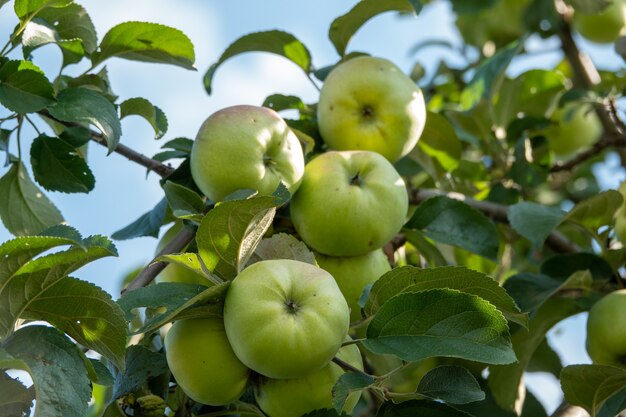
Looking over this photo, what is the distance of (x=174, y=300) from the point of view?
118 centimetres

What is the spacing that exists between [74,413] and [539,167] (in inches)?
63.9

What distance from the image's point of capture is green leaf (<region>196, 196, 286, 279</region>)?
1194 mm

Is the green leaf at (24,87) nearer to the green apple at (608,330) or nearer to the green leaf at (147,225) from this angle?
the green leaf at (147,225)

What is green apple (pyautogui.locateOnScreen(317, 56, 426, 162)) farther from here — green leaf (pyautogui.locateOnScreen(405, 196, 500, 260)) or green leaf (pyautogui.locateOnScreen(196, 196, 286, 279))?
green leaf (pyautogui.locateOnScreen(196, 196, 286, 279))

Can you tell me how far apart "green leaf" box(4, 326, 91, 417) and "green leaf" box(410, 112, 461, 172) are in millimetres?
1087

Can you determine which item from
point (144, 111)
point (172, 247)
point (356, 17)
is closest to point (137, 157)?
point (144, 111)

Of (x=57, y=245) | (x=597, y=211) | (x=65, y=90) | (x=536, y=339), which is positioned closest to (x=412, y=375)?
(x=536, y=339)

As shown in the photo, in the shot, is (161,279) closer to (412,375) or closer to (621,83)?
(412,375)

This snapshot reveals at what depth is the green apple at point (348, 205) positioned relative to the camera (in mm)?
1422

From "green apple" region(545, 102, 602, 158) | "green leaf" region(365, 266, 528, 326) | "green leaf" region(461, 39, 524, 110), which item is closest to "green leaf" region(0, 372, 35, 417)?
"green leaf" region(365, 266, 528, 326)

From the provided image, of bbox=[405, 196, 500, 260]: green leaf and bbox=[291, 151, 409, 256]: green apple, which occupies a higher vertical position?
bbox=[291, 151, 409, 256]: green apple

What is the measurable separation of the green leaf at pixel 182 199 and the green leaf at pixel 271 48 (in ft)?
1.71

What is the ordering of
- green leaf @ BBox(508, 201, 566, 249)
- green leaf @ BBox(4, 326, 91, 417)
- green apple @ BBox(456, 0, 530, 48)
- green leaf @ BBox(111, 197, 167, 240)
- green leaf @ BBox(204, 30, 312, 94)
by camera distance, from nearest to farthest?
1. green leaf @ BBox(4, 326, 91, 417)
2. green leaf @ BBox(111, 197, 167, 240)
3. green leaf @ BBox(508, 201, 566, 249)
4. green leaf @ BBox(204, 30, 312, 94)
5. green apple @ BBox(456, 0, 530, 48)

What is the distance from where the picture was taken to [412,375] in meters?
2.22
